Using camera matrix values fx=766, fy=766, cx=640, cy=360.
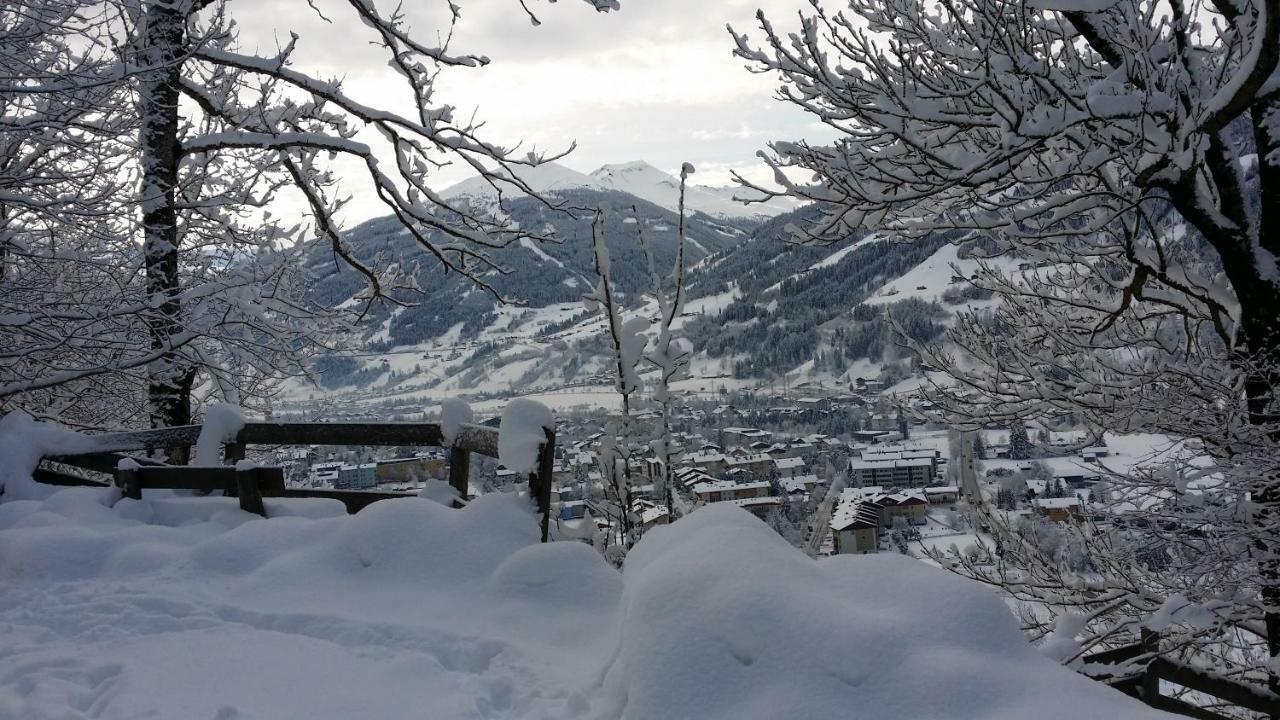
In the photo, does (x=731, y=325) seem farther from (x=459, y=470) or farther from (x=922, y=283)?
(x=459, y=470)

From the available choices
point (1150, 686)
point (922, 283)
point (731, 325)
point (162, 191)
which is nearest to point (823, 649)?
point (1150, 686)

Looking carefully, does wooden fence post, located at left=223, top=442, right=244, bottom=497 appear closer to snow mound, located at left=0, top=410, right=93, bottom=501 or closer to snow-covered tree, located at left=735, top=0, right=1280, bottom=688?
snow mound, located at left=0, top=410, right=93, bottom=501

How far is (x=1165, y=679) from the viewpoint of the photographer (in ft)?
10.9

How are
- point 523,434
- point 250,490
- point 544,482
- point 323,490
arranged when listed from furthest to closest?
point 323,490 → point 250,490 → point 544,482 → point 523,434

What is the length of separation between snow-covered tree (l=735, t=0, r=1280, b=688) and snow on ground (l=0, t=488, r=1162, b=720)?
323 cm

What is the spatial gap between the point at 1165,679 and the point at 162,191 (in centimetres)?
940

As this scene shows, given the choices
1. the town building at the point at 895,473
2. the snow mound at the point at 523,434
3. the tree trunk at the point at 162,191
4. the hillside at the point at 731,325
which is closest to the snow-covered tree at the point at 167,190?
the tree trunk at the point at 162,191

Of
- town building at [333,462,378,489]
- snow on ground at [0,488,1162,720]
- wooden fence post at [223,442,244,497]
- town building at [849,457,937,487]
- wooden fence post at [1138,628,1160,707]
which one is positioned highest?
wooden fence post at [223,442,244,497]

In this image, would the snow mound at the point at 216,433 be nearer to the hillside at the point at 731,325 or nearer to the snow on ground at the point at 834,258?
the hillside at the point at 731,325

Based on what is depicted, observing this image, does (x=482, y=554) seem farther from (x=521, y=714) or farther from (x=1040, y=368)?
(x=1040, y=368)

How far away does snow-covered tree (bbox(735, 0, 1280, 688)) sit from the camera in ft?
16.0

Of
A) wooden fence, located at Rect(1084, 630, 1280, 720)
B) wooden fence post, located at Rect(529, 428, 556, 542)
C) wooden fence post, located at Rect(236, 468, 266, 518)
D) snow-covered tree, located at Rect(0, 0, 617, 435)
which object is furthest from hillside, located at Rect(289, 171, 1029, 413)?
wooden fence, located at Rect(1084, 630, 1280, 720)

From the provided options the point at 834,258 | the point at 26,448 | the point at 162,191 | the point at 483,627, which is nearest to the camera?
the point at 483,627

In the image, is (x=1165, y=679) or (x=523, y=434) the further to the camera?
(x=523, y=434)
